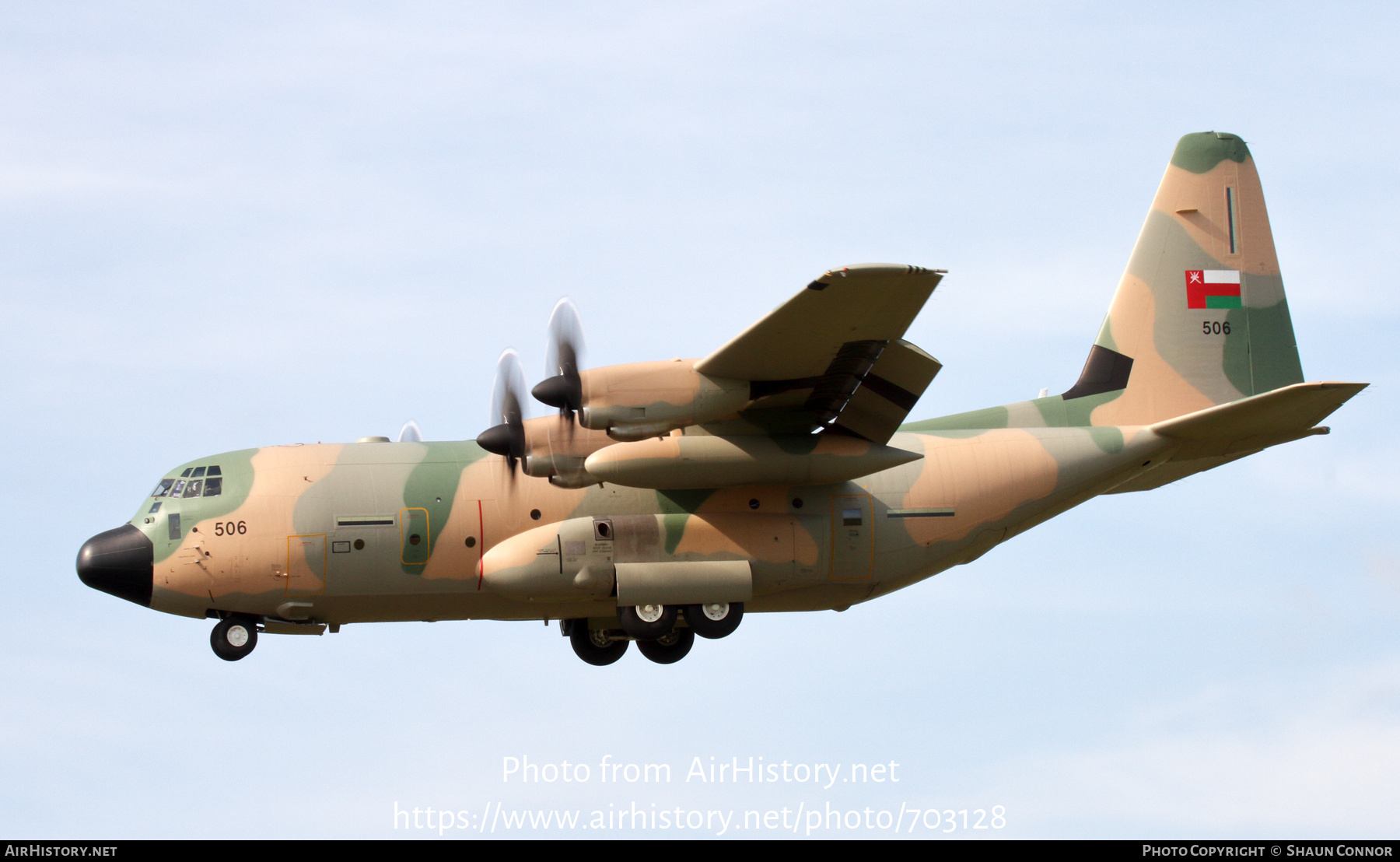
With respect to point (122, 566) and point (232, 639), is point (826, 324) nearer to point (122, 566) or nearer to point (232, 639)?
point (232, 639)

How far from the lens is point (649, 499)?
18.6 m

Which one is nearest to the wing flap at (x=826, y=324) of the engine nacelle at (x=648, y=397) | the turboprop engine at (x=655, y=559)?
the engine nacelle at (x=648, y=397)

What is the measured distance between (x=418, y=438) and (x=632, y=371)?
482cm

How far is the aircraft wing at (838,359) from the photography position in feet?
50.0

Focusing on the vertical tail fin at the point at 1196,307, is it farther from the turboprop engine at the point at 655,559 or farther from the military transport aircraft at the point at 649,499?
the turboprop engine at the point at 655,559

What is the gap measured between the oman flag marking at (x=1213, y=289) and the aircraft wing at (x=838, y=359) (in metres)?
5.78

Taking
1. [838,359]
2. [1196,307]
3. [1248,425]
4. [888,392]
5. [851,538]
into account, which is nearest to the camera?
[838,359]

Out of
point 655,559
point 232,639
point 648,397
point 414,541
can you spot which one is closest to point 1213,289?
point 655,559

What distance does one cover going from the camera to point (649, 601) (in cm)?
1791

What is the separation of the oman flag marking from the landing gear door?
6.03 m

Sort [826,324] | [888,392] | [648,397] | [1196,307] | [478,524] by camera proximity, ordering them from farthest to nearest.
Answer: [1196,307]
[478,524]
[888,392]
[648,397]
[826,324]

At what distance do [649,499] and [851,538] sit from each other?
2503 millimetres

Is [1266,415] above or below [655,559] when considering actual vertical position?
above

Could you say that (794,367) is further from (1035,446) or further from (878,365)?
(1035,446)
